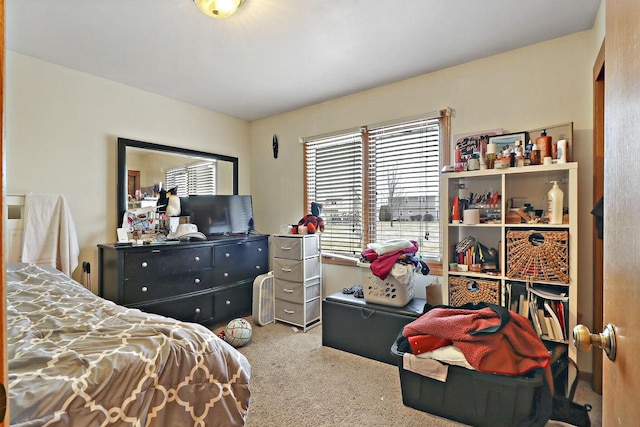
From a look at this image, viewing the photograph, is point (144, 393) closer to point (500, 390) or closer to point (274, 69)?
point (500, 390)

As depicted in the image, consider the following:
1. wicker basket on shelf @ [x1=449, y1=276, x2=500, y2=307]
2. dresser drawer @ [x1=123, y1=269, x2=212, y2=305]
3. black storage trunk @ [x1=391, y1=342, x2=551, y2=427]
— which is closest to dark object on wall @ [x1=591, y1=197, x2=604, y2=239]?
wicker basket on shelf @ [x1=449, y1=276, x2=500, y2=307]

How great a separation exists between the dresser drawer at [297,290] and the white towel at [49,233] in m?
1.83

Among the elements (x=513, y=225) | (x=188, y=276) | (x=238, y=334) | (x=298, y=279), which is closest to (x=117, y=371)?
(x=238, y=334)

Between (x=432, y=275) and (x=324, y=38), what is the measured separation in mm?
2200

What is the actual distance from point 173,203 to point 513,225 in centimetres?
318

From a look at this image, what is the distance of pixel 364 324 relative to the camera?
101 inches

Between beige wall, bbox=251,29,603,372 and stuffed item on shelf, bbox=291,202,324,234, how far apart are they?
40cm

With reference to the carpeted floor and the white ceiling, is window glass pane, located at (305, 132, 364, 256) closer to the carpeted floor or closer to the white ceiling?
the white ceiling

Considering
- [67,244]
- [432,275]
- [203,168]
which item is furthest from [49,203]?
[432,275]

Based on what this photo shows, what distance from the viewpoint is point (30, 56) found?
2490mm

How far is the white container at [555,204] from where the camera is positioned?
2.01m

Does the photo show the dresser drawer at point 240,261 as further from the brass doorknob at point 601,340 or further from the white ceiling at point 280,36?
the brass doorknob at point 601,340

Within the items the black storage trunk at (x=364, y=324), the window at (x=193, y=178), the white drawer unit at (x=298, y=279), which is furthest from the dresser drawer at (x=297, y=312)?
the window at (x=193, y=178)

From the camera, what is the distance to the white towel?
2396 millimetres
